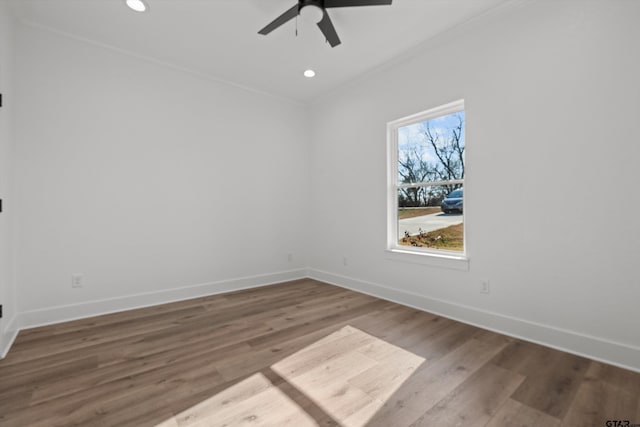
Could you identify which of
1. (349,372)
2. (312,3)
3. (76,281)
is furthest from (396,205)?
(76,281)

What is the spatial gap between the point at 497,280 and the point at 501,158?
108cm

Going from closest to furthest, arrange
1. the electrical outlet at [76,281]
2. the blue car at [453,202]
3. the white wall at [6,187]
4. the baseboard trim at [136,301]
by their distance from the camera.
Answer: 1. the white wall at [6,187]
2. the baseboard trim at [136,301]
3. the electrical outlet at [76,281]
4. the blue car at [453,202]

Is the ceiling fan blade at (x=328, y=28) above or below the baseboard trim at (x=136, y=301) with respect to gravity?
above

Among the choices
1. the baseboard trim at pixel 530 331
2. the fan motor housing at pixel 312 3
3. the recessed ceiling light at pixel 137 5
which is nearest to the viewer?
the baseboard trim at pixel 530 331

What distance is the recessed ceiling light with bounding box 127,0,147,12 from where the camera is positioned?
2.45m

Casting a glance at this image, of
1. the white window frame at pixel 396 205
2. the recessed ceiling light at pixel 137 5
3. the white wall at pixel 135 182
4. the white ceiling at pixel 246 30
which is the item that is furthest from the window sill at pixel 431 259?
the recessed ceiling light at pixel 137 5


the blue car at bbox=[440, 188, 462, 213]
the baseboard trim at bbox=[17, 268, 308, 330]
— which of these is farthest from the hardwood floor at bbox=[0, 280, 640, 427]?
the blue car at bbox=[440, 188, 462, 213]

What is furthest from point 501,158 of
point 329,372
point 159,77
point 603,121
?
point 159,77

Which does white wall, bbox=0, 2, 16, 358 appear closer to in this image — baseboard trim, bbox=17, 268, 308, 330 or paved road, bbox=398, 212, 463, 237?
baseboard trim, bbox=17, 268, 308, 330

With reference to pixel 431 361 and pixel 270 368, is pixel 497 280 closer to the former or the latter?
pixel 431 361

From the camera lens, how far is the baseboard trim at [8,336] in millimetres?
2170

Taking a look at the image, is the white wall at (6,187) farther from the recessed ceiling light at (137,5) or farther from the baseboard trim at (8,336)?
the recessed ceiling light at (137,5)

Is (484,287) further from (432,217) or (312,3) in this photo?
(312,3)

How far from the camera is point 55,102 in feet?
9.33
